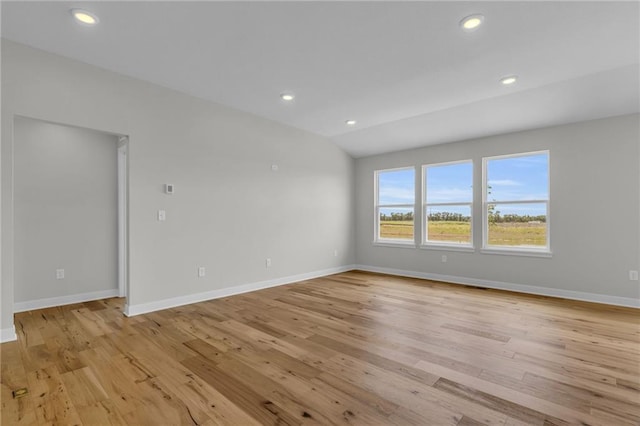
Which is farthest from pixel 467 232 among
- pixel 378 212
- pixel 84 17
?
pixel 84 17

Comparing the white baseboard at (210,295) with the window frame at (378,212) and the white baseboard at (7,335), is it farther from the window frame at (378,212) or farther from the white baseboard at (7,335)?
the window frame at (378,212)

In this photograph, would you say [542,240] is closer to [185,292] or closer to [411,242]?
[411,242]

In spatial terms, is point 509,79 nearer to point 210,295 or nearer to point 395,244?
point 395,244

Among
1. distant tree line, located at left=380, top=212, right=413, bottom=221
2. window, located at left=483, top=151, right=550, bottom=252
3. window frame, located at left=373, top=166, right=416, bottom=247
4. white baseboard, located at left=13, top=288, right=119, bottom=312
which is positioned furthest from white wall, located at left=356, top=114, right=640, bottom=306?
white baseboard, located at left=13, top=288, right=119, bottom=312

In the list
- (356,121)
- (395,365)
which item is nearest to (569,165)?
(356,121)

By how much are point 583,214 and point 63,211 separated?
23.4ft

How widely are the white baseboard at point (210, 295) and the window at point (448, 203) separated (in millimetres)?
2321

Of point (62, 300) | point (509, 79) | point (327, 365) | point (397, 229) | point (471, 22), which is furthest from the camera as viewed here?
point (397, 229)

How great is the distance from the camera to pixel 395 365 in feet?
7.72

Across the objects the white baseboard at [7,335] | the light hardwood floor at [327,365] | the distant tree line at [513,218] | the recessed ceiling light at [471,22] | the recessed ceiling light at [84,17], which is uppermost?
the recessed ceiling light at [84,17]

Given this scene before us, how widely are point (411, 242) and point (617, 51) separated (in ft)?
13.0

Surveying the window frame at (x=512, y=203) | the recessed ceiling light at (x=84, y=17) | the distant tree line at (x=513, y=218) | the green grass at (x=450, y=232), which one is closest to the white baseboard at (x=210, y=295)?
the green grass at (x=450, y=232)

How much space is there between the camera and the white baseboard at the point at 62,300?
3736 millimetres

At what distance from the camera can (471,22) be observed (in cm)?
247
